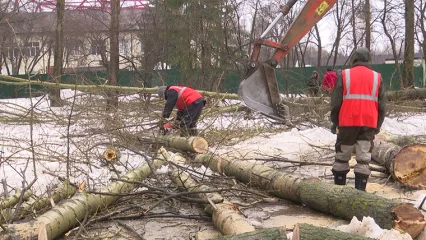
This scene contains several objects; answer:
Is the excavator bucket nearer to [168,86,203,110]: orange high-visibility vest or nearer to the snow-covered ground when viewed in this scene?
the snow-covered ground

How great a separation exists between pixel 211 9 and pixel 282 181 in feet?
46.5

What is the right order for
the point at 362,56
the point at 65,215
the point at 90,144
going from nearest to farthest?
1. the point at 65,215
2. the point at 362,56
3. the point at 90,144

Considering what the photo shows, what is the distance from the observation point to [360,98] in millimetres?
4879

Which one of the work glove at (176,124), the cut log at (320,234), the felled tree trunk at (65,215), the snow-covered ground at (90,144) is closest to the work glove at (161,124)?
the work glove at (176,124)

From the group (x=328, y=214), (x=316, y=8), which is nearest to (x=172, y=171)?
(x=328, y=214)

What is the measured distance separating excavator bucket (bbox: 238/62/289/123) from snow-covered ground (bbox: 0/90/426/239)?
59 centimetres

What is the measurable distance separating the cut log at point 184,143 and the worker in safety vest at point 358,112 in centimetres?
236

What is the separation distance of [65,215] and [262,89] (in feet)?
17.0

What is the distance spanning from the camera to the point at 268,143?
815 cm

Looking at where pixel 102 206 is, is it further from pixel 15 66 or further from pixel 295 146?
pixel 15 66

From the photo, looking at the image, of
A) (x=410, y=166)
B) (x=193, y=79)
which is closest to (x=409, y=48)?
(x=193, y=79)

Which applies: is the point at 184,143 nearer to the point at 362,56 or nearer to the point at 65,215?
the point at 362,56

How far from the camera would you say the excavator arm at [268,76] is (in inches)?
325

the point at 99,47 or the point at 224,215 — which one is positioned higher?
the point at 99,47
